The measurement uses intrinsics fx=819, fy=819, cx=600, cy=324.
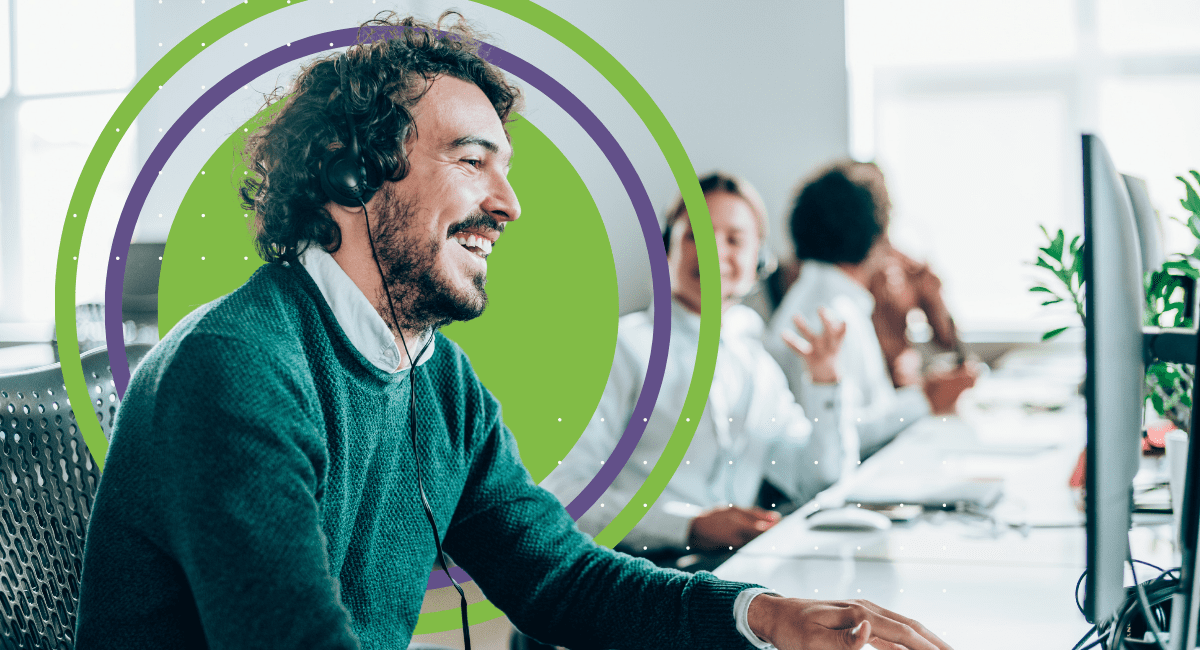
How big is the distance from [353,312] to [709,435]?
743mm

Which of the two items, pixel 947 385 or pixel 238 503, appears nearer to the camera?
pixel 238 503

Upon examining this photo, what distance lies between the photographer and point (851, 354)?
1.66 m

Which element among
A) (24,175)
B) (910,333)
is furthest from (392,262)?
(910,333)

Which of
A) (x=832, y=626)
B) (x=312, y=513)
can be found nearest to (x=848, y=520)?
(x=832, y=626)

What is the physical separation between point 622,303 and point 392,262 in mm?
506

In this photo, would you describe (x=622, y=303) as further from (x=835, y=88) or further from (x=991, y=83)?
(x=991, y=83)

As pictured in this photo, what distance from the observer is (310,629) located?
663 millimetres

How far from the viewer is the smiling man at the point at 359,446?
0.69m

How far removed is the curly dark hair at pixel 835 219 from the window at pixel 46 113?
4.15 feet

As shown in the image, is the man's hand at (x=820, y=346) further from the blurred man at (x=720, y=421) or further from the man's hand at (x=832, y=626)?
the man's hand at (x=832, y=626)

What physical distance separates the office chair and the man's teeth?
0.50 m

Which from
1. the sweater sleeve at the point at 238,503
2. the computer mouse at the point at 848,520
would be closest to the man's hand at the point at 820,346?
the computer mouse at the point at 848,520

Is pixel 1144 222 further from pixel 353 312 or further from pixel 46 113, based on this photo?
pixel 46 113

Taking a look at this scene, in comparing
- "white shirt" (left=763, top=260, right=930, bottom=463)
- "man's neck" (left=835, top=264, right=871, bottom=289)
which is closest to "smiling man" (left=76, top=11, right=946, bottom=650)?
"white shirt" (left=763, top=260, right=930, bottom=463)
